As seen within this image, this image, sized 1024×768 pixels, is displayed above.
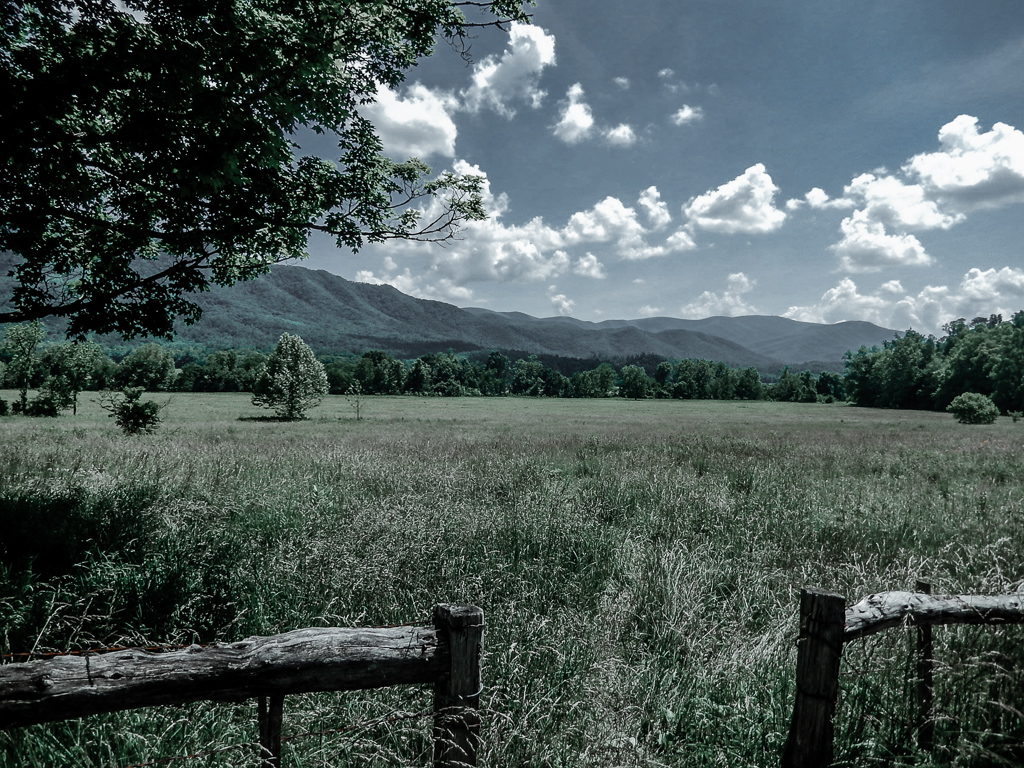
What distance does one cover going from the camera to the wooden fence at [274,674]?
1.73 meters

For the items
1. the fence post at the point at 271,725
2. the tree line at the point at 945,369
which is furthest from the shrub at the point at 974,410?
the fence post at the point at 271,725

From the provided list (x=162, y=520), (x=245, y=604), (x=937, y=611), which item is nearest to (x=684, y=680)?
(x=937, y=611)

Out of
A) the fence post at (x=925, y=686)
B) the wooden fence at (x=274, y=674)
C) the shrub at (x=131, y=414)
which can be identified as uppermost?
the wooden fence at (x=274, y=674)

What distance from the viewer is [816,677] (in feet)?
8.13

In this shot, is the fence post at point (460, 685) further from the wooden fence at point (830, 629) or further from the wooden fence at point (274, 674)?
the wooden fence at point (830, 629)

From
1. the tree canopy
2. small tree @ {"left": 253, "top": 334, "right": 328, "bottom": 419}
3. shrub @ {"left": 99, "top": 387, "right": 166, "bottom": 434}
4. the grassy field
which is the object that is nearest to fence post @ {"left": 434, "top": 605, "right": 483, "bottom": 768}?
the grassy field

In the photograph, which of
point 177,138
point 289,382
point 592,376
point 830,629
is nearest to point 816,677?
point 830,629

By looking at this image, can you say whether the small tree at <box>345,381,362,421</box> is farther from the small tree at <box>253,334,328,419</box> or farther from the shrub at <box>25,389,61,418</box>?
the shrub at <box>25,389,61,418</box>

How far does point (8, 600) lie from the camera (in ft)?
13.9

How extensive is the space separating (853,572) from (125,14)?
10.4 m

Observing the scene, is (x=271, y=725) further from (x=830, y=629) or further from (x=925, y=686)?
(x=925, y=686)

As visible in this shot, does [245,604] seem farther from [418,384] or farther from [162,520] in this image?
[418,384]

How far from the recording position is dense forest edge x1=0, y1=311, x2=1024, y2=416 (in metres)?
37.1

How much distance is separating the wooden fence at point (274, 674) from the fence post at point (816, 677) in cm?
179
